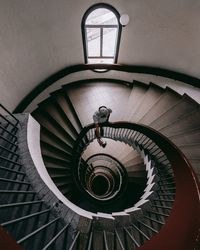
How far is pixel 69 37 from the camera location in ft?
20.6

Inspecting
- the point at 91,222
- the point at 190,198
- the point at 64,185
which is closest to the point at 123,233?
the point at 91,222

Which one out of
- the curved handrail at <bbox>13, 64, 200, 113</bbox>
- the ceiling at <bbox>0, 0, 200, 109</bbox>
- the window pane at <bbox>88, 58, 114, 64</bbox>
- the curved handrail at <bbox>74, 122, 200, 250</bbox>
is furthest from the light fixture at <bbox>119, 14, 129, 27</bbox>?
the curved handrail at <bbox>74, 122, 200, 250</bbox>

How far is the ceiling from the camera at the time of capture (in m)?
4.88

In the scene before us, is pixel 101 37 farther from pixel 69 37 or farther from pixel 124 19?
pixel 124 19

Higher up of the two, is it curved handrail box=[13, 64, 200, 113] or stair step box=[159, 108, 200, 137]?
curved handrail box=[13, 64, 200, 113]

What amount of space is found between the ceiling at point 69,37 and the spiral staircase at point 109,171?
0.90 m

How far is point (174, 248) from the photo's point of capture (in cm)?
176

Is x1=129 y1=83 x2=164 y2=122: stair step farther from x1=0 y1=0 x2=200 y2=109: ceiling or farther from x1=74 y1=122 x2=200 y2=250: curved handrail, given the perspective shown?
x1=74 y1=122 x2=200 y2=250: curved handrail

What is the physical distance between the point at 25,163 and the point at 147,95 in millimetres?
4606

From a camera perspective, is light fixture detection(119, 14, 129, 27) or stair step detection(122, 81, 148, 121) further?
stair step detection(122, 81, 148, 121)

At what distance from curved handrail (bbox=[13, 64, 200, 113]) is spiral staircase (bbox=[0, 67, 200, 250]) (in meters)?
0.43

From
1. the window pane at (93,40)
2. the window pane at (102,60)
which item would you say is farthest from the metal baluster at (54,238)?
the window pane at (93,40)

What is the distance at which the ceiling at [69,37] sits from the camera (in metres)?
4.88

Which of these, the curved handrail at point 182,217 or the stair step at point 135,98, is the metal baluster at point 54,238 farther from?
the stair step at point 135,98
